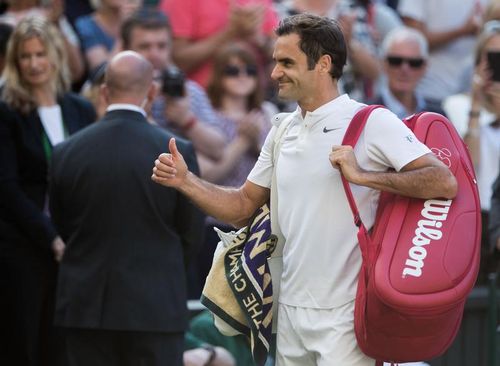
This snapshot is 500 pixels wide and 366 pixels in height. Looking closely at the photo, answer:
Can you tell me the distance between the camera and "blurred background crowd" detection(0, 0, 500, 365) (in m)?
6.90

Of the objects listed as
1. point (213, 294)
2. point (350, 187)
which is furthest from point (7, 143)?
point (350, 187)

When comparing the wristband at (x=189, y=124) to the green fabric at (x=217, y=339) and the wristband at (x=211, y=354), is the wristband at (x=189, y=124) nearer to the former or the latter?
the green fabric at (x=217, y=339)

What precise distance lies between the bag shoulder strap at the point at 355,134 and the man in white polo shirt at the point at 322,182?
31 mm

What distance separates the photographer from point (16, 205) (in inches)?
267

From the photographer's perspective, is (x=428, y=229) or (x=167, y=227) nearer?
(x=428, y=229)

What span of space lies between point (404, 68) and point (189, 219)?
10.7ft

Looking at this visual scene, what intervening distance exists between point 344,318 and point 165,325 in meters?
1.59

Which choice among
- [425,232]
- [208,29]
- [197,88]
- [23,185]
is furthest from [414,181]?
[208,29]

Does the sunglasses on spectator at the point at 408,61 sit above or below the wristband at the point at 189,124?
above

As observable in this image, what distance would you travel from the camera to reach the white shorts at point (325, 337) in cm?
475

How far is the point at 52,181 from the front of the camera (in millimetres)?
6305

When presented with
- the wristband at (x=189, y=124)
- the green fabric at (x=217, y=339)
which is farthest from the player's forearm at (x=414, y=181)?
the wristband at (x=189, y=124)

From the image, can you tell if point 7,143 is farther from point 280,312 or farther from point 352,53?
point 352,53

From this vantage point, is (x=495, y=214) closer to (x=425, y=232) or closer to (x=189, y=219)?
(x=189, y=219)
